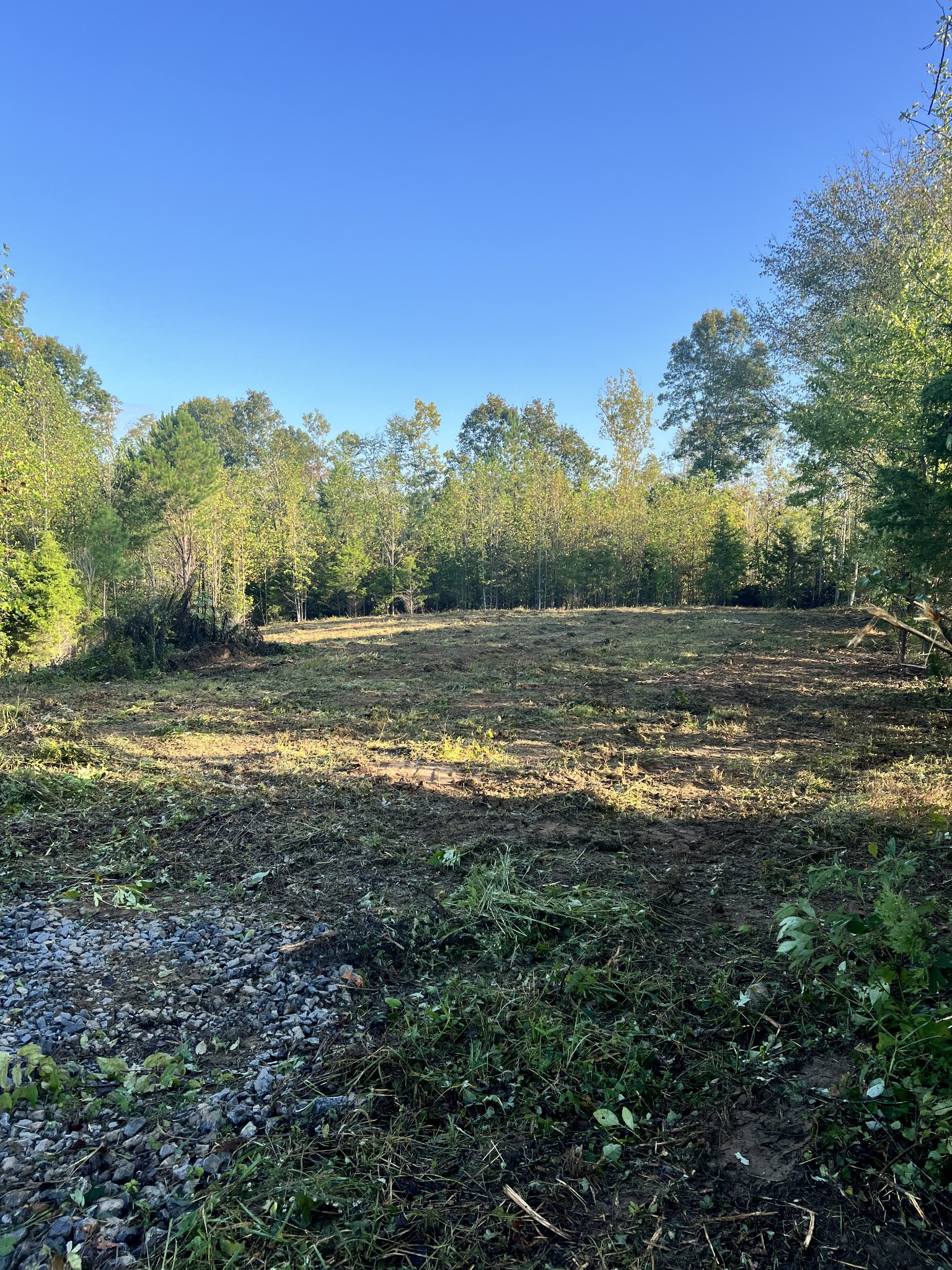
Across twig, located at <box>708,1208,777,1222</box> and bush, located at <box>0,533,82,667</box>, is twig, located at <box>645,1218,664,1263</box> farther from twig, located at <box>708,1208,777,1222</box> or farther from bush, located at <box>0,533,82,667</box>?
bush, located at <box>0,533,82,667</box>

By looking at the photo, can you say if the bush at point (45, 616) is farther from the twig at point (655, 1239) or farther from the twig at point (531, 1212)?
the twig at point (655, 1239)

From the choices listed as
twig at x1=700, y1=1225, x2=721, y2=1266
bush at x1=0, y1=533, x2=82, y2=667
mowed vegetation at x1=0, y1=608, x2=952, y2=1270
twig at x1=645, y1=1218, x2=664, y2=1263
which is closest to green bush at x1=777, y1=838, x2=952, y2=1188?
mowed vegetation at x1=0, y1=608, x2=952, y2=1270

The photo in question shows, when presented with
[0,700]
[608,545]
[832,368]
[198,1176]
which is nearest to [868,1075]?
[198,1176]

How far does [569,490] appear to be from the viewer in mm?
30484

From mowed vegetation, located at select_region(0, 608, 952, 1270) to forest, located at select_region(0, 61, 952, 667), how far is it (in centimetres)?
196

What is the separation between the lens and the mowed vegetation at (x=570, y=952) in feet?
6.19

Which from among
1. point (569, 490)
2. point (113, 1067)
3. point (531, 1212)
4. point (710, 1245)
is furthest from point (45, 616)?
point (569, 490)

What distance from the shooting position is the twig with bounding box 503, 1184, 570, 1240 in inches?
72.8

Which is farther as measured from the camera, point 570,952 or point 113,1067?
point 570,952

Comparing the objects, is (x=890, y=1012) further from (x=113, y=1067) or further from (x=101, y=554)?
(x=101, y=554)

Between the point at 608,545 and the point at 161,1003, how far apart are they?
91.6 ft

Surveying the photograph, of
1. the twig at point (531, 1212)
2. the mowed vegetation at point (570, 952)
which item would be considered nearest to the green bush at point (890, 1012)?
the mowed vegetation at point (570, 952)

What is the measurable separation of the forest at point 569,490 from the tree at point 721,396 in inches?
6.2

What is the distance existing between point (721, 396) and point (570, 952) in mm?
36374
